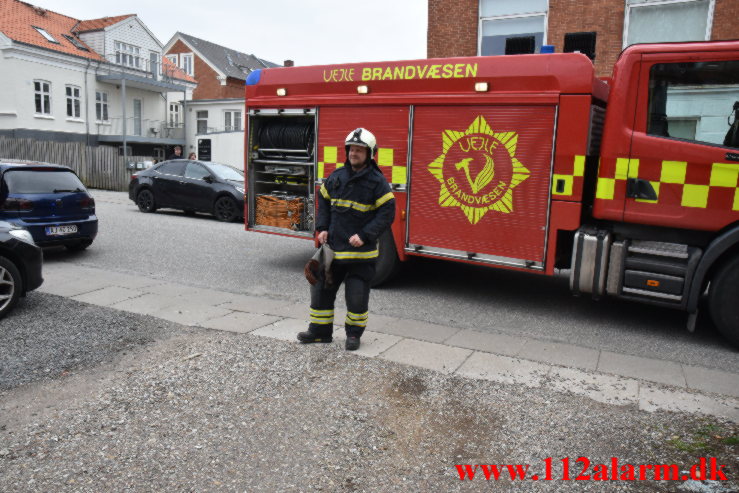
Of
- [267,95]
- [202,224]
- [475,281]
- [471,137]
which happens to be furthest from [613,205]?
[202,224]

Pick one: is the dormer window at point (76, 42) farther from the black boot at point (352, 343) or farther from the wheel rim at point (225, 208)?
the black boot at point (352, 343)

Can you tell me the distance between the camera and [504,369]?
4609mm

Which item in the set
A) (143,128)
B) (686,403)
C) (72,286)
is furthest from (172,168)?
(143,128)

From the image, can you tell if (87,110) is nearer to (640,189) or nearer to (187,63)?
(187,63)

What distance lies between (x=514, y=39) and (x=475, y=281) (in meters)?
9.20

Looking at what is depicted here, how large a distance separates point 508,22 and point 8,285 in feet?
43.0

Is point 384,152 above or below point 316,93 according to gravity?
below

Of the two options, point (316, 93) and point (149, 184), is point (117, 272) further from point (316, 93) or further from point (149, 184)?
point (149, 184)

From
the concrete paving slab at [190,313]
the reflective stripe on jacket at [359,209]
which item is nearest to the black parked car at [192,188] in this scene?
the concrete paving slab at [190,313]

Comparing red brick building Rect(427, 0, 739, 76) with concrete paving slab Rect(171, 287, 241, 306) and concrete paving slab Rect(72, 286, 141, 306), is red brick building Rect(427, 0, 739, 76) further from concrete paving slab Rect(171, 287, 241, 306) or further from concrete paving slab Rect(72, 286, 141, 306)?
concrete paving slab Rect(72, 286, 141, 306)

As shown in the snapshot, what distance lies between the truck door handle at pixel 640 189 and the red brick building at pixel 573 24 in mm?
8269

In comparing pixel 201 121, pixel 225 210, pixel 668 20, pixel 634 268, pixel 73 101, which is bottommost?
pixel 225 210

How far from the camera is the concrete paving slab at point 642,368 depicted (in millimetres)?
4543

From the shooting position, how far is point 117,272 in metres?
8.05
